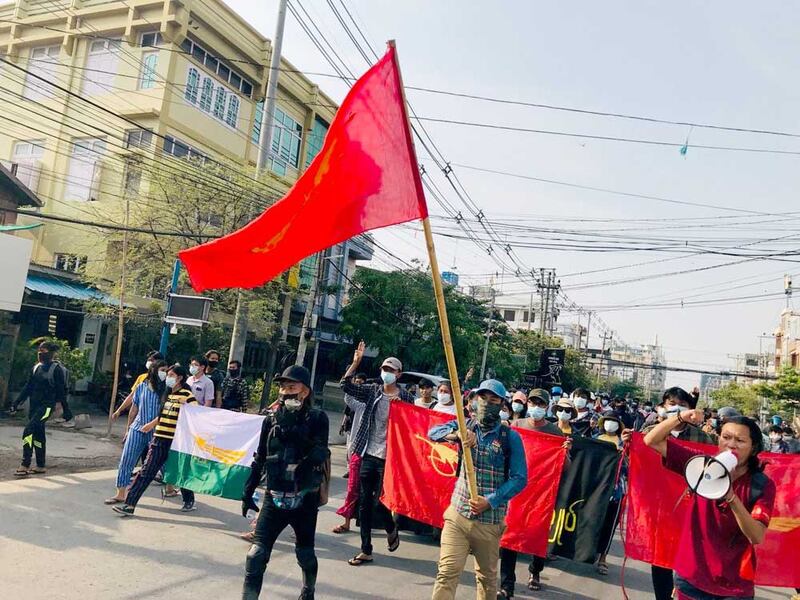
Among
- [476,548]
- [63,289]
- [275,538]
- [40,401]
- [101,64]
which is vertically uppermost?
[101,64]

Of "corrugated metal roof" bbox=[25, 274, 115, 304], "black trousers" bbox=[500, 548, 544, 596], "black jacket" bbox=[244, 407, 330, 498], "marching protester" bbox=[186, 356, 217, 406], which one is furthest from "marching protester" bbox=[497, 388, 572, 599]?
"corrugated metal roof" bbox=[25, 274, 115, 304]

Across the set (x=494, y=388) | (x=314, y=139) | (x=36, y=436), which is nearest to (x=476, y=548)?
(x=494, y=388)

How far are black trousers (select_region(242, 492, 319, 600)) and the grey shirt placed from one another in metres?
2.21

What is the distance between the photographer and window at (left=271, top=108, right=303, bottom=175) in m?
26.6

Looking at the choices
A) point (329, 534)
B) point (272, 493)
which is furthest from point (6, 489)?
point (272, 493)

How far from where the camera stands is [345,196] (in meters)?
4.12

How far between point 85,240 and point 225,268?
1739 centimetres

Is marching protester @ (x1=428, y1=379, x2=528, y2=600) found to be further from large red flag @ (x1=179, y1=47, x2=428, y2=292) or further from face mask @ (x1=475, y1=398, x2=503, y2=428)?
large red flag @ (x1=179, y1=47, x2=428, y2=292)

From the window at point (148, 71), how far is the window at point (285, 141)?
5.43 metres

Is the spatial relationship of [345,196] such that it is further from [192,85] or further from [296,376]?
[192,85]

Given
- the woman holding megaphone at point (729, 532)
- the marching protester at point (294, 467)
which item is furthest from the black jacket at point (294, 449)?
the woman holding megaphone at point (729, 532)

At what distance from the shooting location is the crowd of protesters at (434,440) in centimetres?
322

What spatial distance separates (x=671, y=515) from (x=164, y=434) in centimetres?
521

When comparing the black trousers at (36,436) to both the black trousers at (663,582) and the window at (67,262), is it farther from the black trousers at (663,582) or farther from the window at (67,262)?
the window at (67,262)
